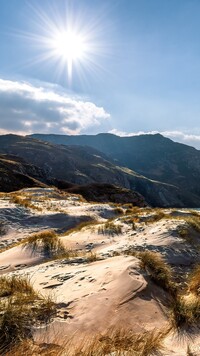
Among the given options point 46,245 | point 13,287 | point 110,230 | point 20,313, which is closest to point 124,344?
point 20,313

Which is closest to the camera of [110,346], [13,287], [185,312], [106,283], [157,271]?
[110,346]

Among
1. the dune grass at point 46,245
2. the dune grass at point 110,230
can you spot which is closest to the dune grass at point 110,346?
the dune grass at point 46,245

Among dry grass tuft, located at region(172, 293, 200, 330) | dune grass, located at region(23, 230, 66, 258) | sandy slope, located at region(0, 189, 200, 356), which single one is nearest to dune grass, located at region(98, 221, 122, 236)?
sandy slope, located at region(0, 189, 200, 356)

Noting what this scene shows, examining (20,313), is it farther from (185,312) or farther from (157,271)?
(157,271)

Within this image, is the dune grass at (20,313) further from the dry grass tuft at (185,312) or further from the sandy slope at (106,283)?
the dry grass tuft at (185,312)

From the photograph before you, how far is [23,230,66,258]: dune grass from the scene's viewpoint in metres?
13.3

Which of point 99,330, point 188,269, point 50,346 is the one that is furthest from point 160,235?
point 50,346

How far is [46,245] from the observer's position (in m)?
13.9

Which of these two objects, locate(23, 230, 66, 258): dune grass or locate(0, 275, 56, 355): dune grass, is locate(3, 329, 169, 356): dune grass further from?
locate(23, 230, 66, 258): dune grass

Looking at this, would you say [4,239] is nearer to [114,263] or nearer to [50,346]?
[114,263]

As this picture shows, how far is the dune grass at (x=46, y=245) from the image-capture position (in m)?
13.3

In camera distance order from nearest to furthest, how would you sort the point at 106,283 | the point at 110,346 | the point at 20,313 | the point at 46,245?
the point at 110,346, the point at 20,313, the point at 106,283, the point at 46,245

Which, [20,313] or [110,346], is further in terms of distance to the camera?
[20,313]

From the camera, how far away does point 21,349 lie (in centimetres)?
446
